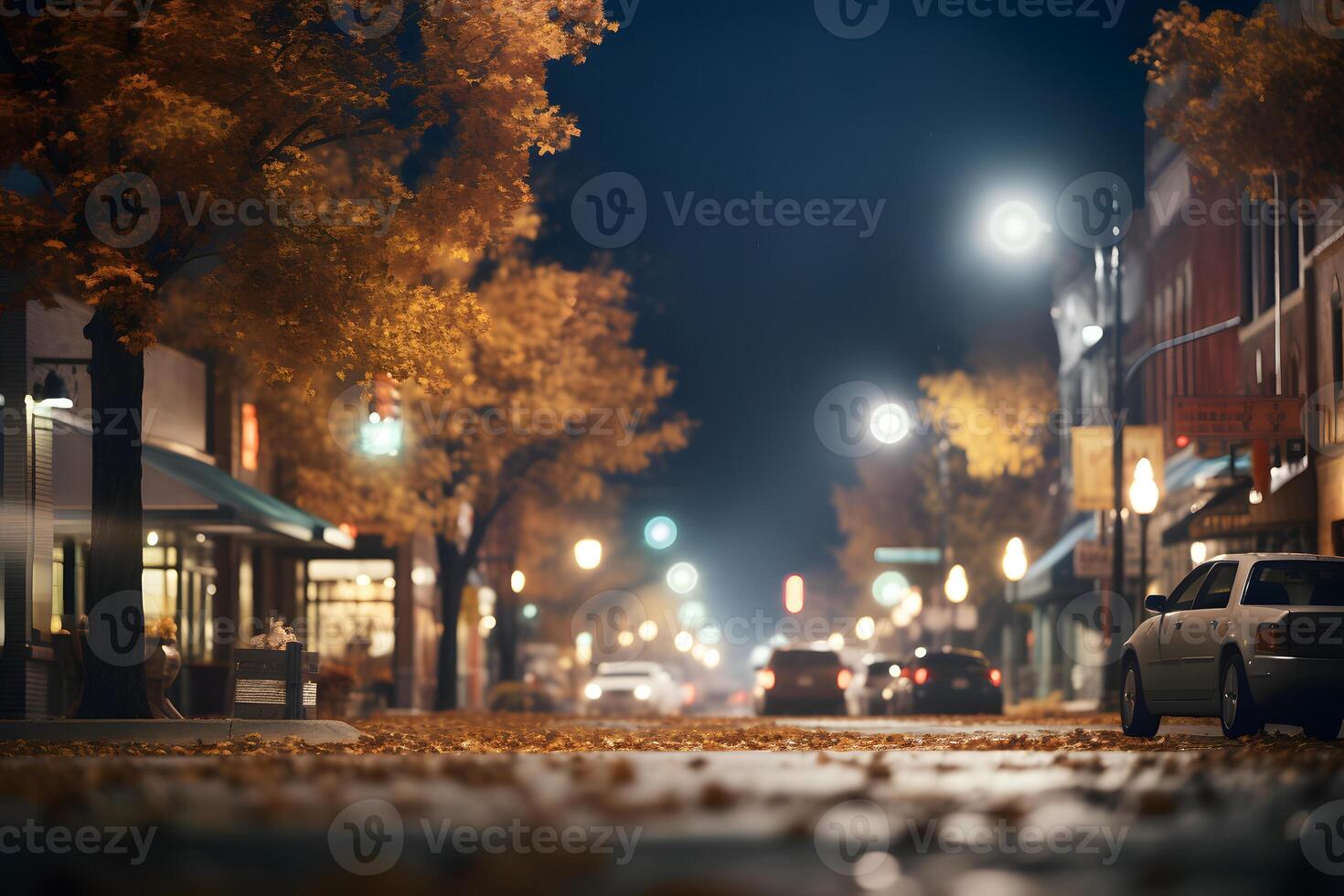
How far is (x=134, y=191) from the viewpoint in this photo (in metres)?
20.3

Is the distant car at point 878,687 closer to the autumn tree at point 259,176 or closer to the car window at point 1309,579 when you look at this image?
the autumn tree at point 259,176

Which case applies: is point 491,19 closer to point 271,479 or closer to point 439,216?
point 439,216

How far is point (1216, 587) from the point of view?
20.0 m

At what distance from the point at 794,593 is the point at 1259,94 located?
73.1ft

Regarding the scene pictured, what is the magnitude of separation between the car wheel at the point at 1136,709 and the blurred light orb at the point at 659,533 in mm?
10407

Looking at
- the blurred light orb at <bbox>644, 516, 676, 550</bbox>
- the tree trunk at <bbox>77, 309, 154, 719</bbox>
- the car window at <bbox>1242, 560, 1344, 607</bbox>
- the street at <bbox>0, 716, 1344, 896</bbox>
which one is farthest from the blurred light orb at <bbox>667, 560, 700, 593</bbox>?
the street at <bbox>0, 716, 1344, 896</bbox>

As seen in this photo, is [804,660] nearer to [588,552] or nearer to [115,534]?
[588,552]

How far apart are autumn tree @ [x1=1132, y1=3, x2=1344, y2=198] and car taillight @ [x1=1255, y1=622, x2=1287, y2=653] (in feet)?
26.8

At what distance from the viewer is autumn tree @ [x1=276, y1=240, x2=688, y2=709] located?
3991 centimetres

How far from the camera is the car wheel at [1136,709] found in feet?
67.0

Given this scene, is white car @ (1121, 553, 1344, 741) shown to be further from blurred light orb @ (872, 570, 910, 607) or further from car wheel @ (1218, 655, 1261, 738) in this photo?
blurred light orb @ (872, 570, 910, 607)

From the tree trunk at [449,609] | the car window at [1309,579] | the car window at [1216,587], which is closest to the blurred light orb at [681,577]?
the tree trunk at [449,609]

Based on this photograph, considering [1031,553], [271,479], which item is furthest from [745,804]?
[1031,553]

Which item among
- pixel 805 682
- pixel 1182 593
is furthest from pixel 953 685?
pixel 1182 593
